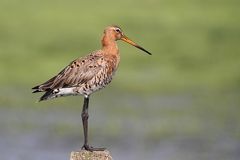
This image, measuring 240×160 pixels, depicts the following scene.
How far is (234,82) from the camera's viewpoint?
1928 centimetres

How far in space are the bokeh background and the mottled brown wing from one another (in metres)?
4.27

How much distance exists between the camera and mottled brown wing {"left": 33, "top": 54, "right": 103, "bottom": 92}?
366 inches

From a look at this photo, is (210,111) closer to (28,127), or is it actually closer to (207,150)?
(207,150)

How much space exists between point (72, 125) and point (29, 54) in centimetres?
577

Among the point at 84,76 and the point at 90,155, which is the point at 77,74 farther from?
the point at 90,155

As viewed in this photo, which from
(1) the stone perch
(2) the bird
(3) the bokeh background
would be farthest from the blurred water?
(1) the stone perch

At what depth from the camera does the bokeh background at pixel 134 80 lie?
15.0 meters

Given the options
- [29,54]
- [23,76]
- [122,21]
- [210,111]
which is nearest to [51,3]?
[122,21]

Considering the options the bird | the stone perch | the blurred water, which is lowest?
the stone perch

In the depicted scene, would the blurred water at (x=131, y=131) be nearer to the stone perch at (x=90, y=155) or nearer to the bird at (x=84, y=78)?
the bird at (x=84, y=78)

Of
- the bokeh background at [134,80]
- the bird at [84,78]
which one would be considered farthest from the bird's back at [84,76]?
the bokeh background at [134,80]

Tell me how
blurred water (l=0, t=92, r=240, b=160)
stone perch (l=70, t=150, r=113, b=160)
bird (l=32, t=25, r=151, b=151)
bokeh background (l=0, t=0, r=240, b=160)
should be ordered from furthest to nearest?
1. bokeh background (l=0, t=0, r=240, b=160)
2. blurred water (l=0, t=92, r=240, b=160)
3. bird (l=32, t=25, r=151, b=151)
4. stone perch (l=70, t=150, r=113, b=160)

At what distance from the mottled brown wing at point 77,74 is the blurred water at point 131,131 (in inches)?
174

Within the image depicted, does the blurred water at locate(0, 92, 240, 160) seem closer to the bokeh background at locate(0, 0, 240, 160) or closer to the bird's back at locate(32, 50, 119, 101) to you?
the bokeh background at locate(0, 0, 240, 160)
